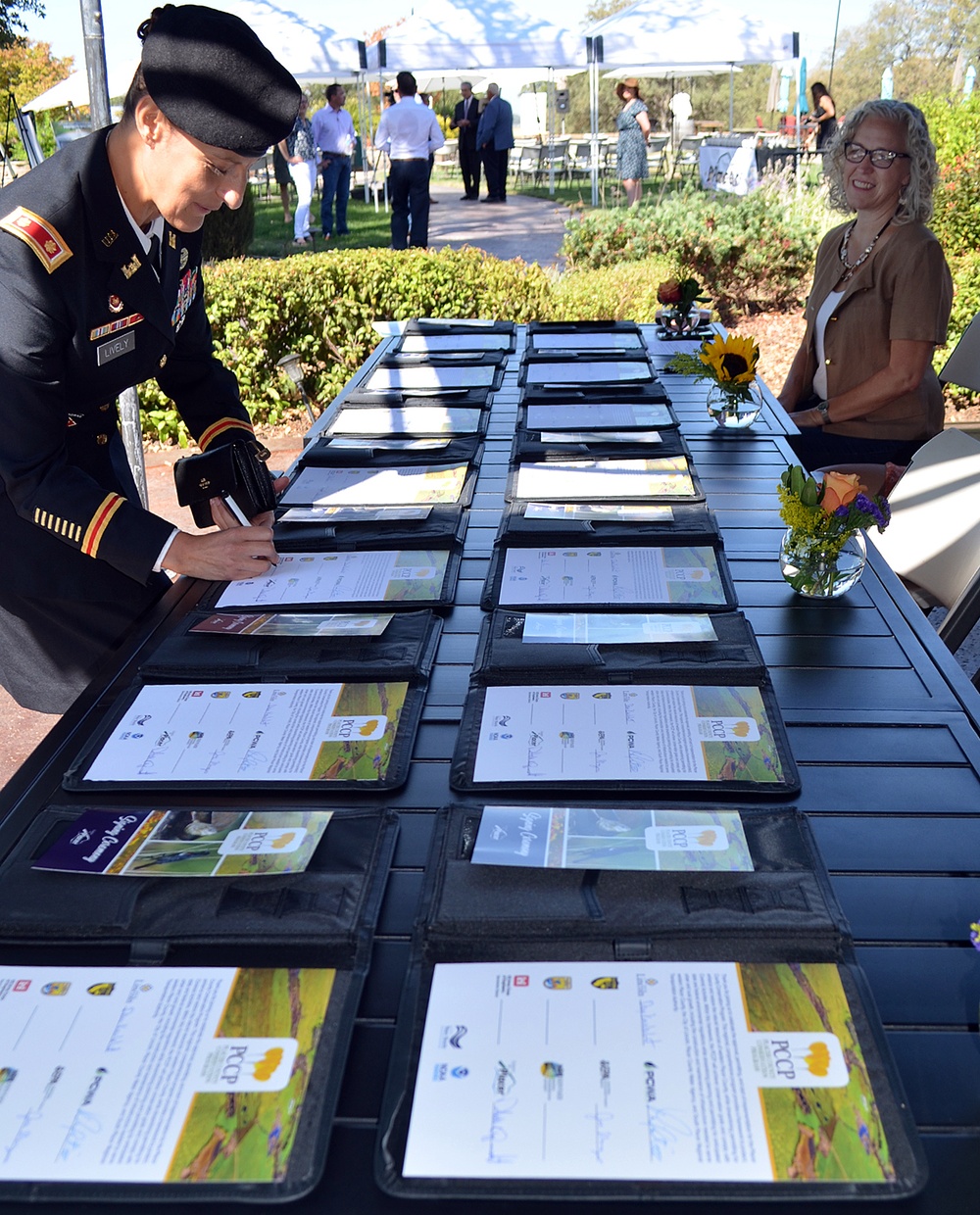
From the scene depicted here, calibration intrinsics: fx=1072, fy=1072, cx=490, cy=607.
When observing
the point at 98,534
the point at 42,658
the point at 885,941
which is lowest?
the point at 42,658

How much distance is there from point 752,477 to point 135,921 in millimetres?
1634

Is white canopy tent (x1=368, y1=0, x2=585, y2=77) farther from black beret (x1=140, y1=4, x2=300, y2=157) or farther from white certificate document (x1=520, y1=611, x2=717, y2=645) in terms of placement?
white certificate document (x1=520, y1=611, x2=717, y2=645)

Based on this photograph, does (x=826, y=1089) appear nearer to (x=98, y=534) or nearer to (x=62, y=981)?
(x=62, y=981)

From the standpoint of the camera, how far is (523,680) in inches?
55.1

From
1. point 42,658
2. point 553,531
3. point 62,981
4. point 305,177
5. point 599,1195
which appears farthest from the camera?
point 305,177

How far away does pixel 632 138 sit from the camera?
496 inches

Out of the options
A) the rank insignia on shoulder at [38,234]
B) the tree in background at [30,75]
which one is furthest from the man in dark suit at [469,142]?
the rank insignia on shoulder at [38,234]

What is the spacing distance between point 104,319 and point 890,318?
2.26m

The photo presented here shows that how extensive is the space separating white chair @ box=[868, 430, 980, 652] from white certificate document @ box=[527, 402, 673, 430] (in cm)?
62

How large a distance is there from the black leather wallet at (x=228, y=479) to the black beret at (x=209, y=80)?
1.69 feet

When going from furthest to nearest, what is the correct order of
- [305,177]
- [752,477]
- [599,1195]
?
1. [305,177]
2. [752,477]
3. [599,1195]

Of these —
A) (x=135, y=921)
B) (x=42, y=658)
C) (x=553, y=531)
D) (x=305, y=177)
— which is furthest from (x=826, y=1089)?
(x=305, y=177)

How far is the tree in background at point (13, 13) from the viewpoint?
21.2ft

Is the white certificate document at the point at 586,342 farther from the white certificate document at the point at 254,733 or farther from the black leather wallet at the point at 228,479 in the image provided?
the white certificate document at the point at 254,733
